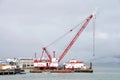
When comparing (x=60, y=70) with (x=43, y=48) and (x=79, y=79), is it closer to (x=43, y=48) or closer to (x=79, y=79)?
(x=43, y=48)

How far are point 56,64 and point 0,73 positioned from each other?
108ft

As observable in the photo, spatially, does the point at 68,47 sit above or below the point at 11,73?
above

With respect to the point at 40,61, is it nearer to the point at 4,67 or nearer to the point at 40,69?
the point at 40,69

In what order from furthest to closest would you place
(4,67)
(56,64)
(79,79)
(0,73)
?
(56,64) → (4,67) → (0,73) → (79,79)

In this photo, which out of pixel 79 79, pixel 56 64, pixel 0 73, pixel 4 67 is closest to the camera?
pixel 79 79

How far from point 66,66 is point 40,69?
10.6 meters

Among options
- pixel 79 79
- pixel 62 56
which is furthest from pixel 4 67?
pixel 79 79

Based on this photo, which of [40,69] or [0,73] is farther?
[40,69]

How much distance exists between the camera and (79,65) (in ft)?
533

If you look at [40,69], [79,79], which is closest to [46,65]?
[40,69]

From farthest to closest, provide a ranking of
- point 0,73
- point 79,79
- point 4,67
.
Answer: point 4,67, point 0,73, point 79,79

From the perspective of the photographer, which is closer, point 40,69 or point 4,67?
point 4,67

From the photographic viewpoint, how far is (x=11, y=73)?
453 ft

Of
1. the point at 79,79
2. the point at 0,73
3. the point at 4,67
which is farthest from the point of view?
the point at 4,67
